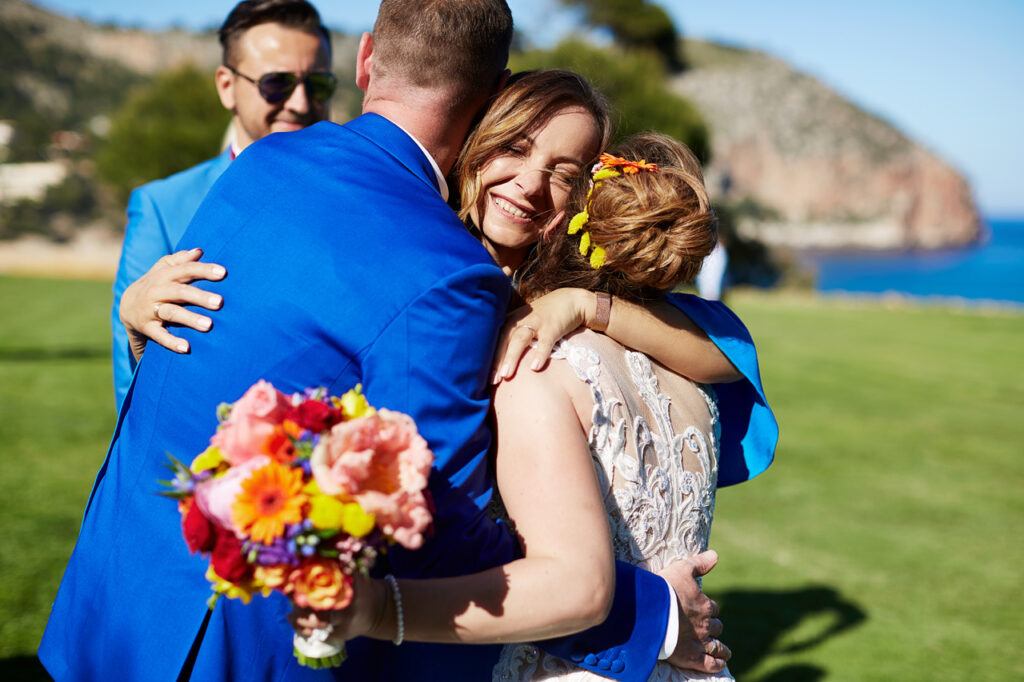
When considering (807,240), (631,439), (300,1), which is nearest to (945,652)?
(631,439)

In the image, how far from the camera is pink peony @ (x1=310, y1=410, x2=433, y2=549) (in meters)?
1.39

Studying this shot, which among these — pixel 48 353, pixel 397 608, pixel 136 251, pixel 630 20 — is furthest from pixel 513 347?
pixel 630 20

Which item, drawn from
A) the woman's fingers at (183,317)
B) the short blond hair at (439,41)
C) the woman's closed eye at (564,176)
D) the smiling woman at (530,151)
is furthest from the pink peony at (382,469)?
the woman's closed eye at (564,176)

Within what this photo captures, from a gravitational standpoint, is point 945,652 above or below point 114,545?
below

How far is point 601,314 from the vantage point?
7.61 feet

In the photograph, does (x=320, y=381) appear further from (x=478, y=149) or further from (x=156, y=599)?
(x=478, y=149)

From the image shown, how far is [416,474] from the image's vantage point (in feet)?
4.73

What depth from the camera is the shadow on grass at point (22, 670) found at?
460 centimetres

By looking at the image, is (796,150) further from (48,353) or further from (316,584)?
(316,584)

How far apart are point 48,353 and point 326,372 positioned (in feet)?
51.2

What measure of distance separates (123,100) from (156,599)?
8680 centimetres

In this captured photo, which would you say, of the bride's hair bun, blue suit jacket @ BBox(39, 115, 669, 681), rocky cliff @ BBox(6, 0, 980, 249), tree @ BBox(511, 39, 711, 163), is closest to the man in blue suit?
blue suit jacket @ BBox(39, 115, 669, 681)

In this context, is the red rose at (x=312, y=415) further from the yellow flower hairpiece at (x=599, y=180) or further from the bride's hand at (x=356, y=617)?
the yellow flower hairpiece at (x=599, y=180)

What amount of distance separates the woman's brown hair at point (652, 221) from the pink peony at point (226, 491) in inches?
45.3
